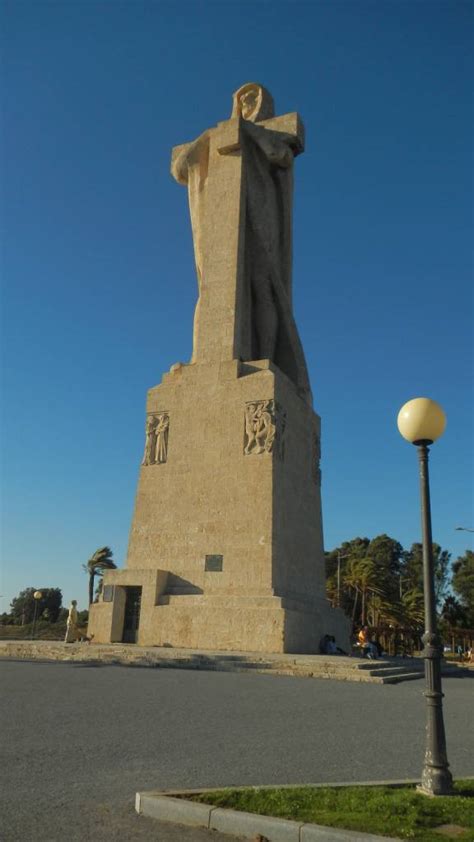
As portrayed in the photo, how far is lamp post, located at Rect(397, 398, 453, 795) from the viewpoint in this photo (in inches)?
170

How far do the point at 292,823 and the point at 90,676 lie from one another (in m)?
7.66

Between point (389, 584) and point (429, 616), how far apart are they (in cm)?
3615

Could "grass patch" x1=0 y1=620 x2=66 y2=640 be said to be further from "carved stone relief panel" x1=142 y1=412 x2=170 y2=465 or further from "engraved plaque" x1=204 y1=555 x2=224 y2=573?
"engraved plaque" x1=204 y1=555 x2=224 y2=573

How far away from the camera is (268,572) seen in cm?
1650

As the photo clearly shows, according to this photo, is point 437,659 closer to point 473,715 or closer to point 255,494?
point 473,715

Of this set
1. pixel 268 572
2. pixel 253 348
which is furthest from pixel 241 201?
pixel 268 572

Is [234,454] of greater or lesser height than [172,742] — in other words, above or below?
above

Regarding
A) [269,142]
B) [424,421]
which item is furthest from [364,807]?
[269,142]

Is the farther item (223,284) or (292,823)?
(223,284)

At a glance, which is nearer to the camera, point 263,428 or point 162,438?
point 263,428

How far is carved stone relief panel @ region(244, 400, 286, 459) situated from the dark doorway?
16.1ft

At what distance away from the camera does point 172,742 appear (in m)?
5.69

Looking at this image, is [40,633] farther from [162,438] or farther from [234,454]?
[234,454]

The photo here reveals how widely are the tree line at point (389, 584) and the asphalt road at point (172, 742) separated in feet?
44.5
